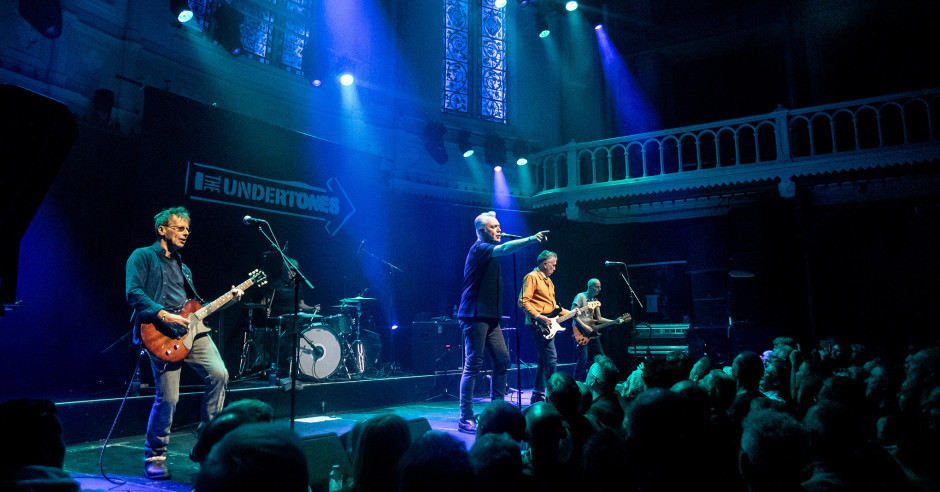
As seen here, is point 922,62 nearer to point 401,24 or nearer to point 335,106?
point 401,24

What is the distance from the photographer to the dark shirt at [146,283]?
13.4ft

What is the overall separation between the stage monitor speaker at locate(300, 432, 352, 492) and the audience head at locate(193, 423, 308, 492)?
1271 millimetres

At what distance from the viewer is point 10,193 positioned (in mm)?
2156

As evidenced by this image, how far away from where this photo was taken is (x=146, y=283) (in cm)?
427

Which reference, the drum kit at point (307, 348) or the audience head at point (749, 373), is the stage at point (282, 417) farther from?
the audience head at point (749, 373)

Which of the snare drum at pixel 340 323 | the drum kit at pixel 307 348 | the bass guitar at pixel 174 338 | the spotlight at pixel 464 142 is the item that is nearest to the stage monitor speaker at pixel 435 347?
the drum kit at pixel 307 348

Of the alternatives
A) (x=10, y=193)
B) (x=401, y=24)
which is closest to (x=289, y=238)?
(x=401, y=24)

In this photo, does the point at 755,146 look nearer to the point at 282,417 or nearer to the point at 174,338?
the point at 282,417

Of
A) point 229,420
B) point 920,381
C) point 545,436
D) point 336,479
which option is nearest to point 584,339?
point 920,381

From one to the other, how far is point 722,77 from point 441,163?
809 cm

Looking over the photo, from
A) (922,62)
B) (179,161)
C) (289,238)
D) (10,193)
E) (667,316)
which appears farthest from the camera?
(667,316)

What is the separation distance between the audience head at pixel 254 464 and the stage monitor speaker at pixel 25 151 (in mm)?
1689

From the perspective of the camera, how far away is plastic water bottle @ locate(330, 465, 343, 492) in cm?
247

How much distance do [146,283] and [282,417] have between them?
3062 millimetres
